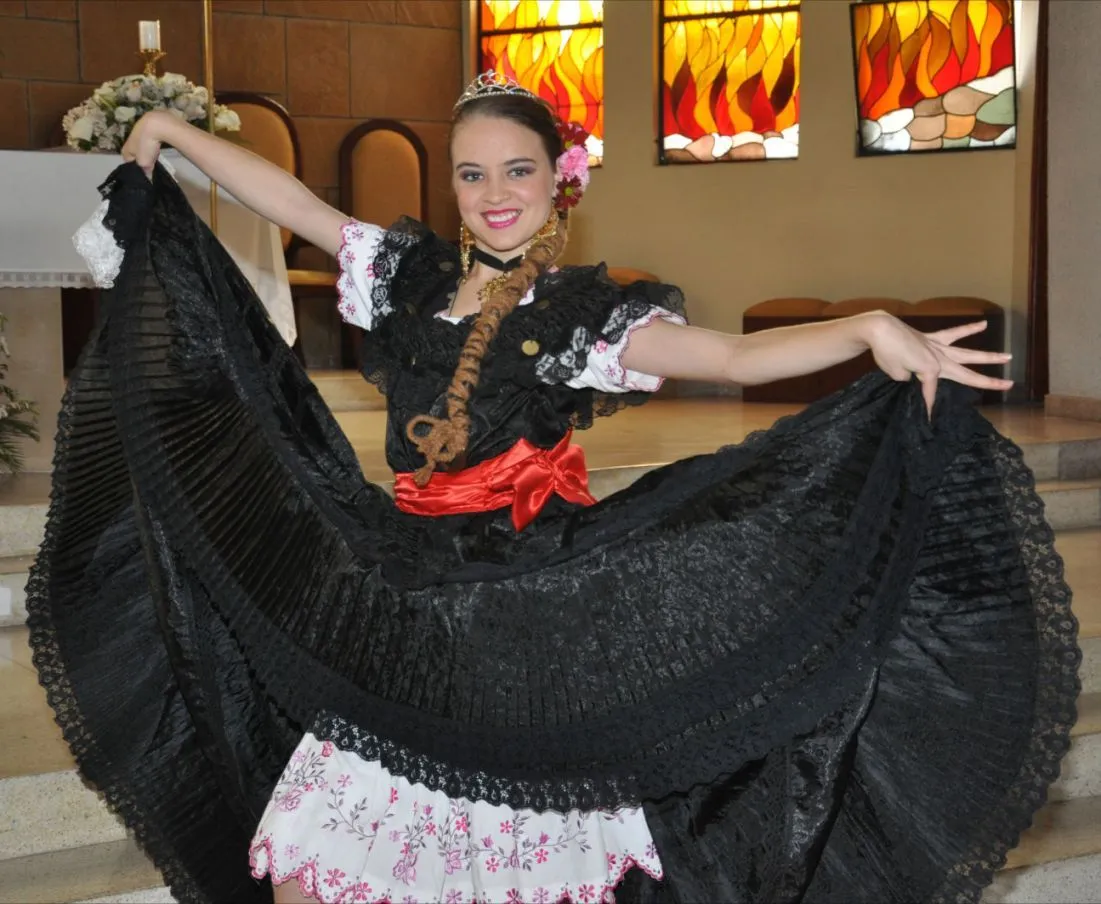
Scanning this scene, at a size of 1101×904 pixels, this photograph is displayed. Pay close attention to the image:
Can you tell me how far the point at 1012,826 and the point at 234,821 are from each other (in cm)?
122

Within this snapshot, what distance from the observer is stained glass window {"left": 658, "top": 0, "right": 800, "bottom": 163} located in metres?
7.94

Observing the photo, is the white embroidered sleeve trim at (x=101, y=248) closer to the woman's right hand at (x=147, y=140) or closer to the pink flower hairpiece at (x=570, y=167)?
the woman's right hand at (x=147, y=140)

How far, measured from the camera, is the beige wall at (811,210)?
751cm

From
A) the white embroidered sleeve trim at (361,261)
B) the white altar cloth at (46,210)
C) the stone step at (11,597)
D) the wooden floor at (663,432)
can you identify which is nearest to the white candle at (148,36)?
the white altar cloth at (46,210)

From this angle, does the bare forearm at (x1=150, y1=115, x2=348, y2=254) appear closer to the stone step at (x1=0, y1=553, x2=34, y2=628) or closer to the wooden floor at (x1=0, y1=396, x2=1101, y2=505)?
the stone step at (x1=0, y1=553, x2=34, y2=628)

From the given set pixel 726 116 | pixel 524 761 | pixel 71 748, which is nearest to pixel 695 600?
pixel 524 761

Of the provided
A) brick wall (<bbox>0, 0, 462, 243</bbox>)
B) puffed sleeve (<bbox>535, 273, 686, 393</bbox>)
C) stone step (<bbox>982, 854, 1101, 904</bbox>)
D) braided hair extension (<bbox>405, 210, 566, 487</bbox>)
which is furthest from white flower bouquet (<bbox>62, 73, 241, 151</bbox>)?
stone step (<bbox>982, 854, 1101, 904</bbox>)

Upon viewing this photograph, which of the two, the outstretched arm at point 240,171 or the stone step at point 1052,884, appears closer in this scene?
the outstretched arm at point 240,171

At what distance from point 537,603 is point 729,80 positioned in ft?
20.9

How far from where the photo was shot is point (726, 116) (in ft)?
26.7

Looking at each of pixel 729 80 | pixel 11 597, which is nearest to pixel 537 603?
pixel 11 597

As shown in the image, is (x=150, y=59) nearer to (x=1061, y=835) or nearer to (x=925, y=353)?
(x=1061, y=835)

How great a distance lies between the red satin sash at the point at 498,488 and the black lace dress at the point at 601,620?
32mm

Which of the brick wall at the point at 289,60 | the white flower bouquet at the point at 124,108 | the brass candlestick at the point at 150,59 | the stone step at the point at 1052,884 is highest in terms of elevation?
the brick wall at the point at 289,60
